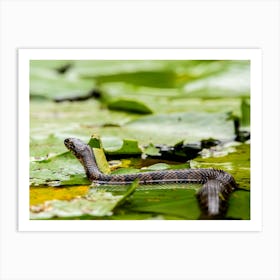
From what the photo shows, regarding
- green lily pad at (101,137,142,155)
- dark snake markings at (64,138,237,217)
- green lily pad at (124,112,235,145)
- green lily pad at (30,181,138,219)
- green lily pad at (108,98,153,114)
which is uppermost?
green lily pad at (108,98,153,114)

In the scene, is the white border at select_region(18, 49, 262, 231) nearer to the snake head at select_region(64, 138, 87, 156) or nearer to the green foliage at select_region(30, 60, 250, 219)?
the green foliage at select_region(30, 60, 250, 219)

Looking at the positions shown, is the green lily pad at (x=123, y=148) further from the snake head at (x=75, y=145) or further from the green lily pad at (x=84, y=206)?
the green lily pad at (x=84, y=206)

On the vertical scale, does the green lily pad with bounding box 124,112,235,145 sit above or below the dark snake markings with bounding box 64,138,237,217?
above

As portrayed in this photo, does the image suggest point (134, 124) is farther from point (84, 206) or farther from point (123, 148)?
point (84, 206)

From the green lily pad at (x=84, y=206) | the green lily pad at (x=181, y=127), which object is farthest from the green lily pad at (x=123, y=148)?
the green lily pad at (x=84, y=206)

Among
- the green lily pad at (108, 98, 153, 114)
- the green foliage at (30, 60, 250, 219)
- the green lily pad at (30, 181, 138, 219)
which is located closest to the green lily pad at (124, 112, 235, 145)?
the green foliage at (30, 60, 250, 219)
